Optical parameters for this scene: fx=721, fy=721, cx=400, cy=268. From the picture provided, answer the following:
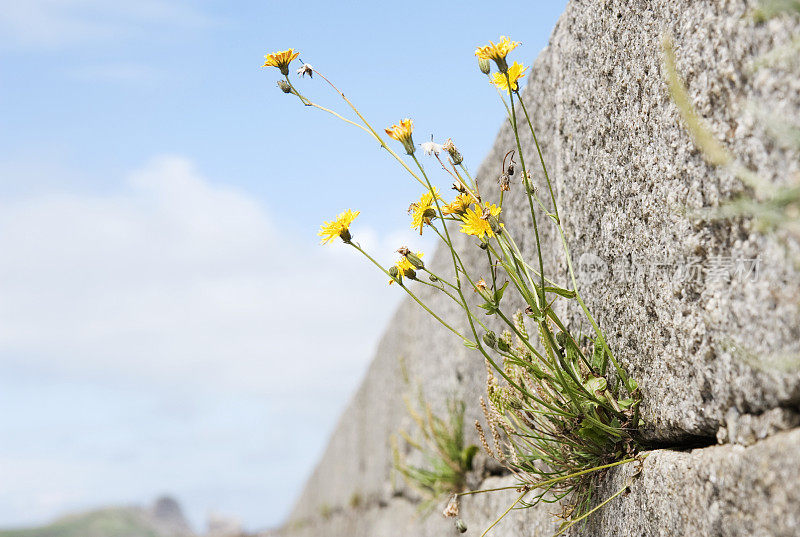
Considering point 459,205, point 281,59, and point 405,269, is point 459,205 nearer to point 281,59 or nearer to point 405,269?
point 405,269

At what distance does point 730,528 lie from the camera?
1.03 m

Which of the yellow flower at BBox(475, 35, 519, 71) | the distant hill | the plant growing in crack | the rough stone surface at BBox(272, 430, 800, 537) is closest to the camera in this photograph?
the rough stone surface at BBox(272, 430, 800, 537)

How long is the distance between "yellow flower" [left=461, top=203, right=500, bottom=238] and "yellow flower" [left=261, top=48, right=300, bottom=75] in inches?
20.0

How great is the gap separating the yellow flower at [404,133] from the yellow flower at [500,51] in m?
0.21

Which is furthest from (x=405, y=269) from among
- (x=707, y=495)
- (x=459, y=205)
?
(x=707, y=495)

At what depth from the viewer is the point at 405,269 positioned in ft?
4.86

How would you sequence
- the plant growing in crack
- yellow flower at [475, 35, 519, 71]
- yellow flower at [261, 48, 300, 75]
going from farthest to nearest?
the plant growing in crack → yellow flower at [261, 48, 300, 75] → yellow flower at [475, 35, 519, 71]

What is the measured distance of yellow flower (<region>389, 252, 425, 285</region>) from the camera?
57.5 inches

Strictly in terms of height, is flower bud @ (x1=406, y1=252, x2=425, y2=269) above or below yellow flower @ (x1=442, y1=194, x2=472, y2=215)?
below

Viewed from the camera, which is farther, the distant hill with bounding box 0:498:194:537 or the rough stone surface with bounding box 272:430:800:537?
the distant hill with bounding box 0:498:194:537

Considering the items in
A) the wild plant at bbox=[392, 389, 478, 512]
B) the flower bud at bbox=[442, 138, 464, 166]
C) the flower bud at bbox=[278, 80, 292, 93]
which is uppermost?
the flower bud at bbox=[278, 80, 292, 93]

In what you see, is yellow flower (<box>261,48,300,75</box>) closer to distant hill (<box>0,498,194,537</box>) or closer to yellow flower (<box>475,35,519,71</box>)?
yellow flower (<box>475,35,519,71</box>)

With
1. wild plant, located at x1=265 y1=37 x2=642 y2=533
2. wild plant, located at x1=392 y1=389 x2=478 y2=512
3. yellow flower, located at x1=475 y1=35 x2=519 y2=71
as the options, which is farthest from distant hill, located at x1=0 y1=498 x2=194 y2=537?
yellow flower, located at x1=475 y1=35 x2=519 y2=71

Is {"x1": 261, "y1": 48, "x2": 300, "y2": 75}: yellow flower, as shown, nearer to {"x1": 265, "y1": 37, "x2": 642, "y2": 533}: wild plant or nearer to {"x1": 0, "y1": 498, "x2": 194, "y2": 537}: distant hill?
{"x1": 265, "y1": 37, "x2": 642, "y2": 533}: wild plant
